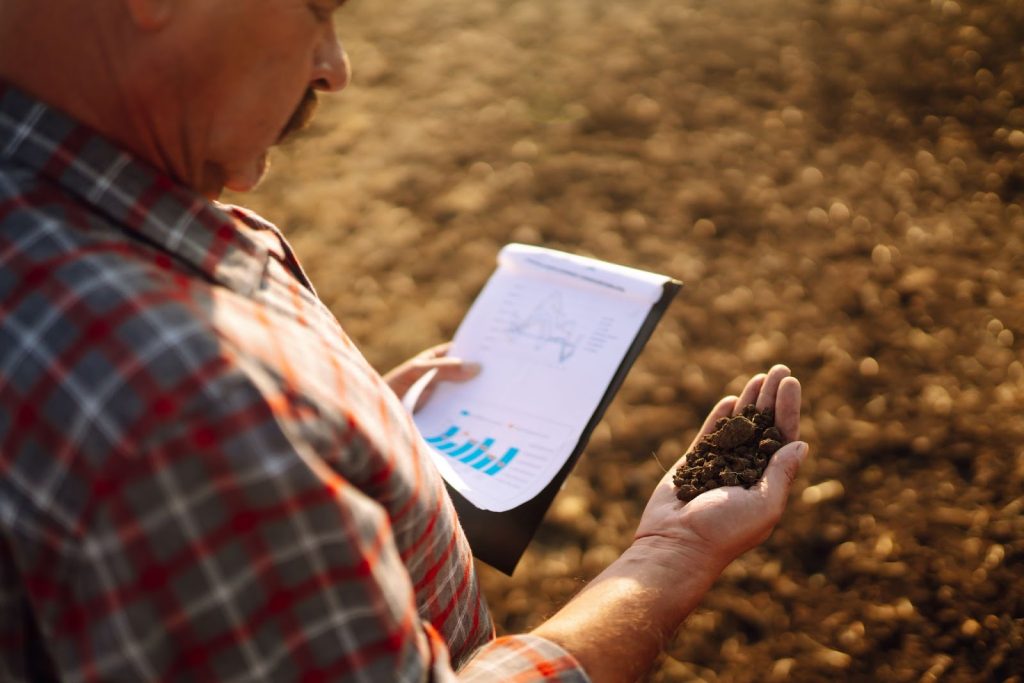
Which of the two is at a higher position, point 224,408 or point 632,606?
point 224,408

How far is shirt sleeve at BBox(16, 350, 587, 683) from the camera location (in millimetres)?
765

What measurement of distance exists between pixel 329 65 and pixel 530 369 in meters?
0.89

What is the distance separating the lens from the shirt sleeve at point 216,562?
2.51 feet

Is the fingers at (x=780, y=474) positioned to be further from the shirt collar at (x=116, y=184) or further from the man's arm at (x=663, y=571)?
the shirt collar at (x=116, y=184)

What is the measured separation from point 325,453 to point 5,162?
41 cm

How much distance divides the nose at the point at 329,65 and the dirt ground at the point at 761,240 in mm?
2033

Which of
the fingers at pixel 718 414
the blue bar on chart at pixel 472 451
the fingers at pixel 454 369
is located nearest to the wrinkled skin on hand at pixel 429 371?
the fingers at pixel 454 369

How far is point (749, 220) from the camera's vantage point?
3949mm

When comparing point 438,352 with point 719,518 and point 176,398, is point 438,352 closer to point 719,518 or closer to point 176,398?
point 719,518

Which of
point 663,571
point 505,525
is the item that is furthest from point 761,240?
point 663,571

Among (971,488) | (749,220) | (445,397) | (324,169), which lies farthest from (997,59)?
(445,397)

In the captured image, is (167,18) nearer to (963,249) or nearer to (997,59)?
(963,249)

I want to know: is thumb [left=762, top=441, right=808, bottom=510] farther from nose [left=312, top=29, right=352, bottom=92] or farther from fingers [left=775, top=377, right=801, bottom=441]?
nose [left=312, top=29, right=352, bottom=92]

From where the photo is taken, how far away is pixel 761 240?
3852 mm
